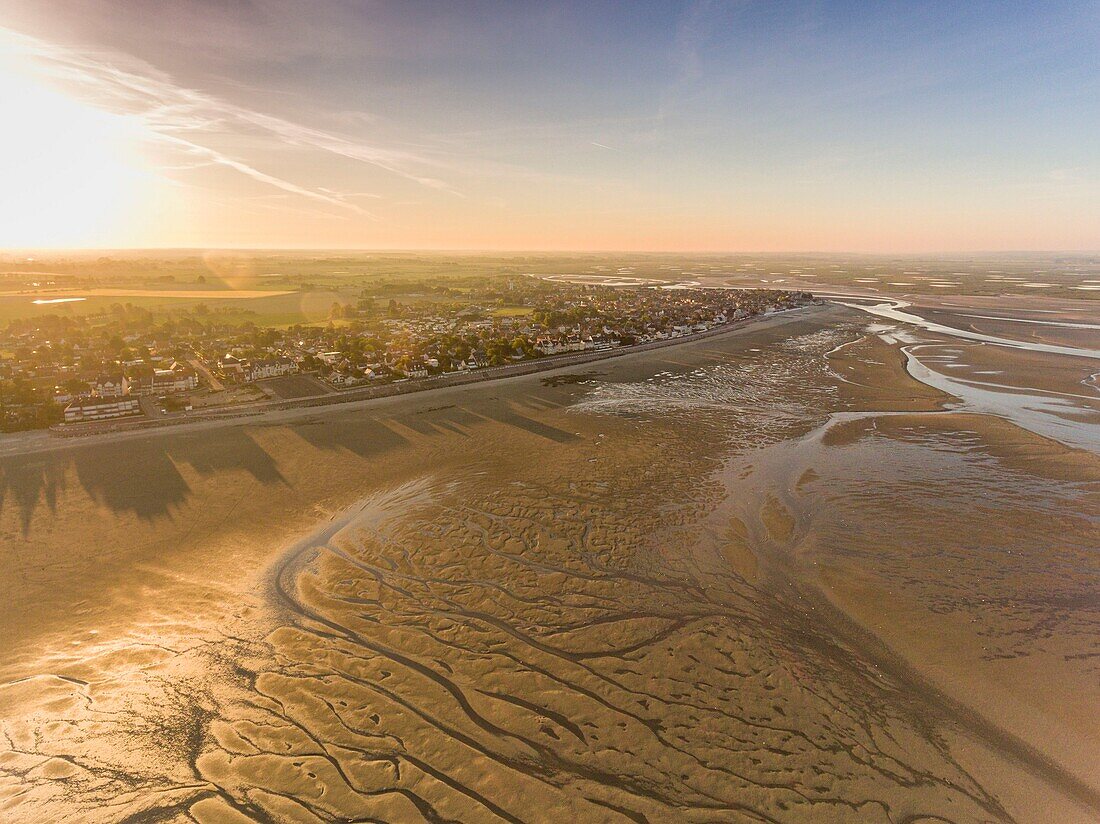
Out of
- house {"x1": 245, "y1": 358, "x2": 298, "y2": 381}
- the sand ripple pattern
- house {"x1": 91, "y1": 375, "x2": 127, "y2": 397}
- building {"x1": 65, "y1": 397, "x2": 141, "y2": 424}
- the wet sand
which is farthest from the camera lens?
house {"x1": 245, "y1": 358, "x2": 298, "y2": 381}

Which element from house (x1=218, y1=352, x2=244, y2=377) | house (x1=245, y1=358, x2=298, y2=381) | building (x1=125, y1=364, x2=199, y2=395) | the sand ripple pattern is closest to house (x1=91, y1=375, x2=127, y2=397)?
building (x1=125, y1=364, x2=199, y2=395)

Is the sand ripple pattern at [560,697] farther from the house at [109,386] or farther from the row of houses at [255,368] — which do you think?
the row of houses at [255,368]

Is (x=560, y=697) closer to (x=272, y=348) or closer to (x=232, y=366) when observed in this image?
(x=232, y=366)

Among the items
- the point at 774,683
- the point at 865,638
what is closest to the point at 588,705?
the point at 774,683

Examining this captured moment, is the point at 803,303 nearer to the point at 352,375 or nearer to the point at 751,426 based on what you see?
the point at 751,426

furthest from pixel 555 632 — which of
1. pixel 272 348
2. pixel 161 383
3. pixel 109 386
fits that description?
pixel 272 348

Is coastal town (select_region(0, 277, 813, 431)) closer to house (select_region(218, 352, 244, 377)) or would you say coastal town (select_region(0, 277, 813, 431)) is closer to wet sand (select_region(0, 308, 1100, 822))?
house (select_region(218, 352, 244, 377))
